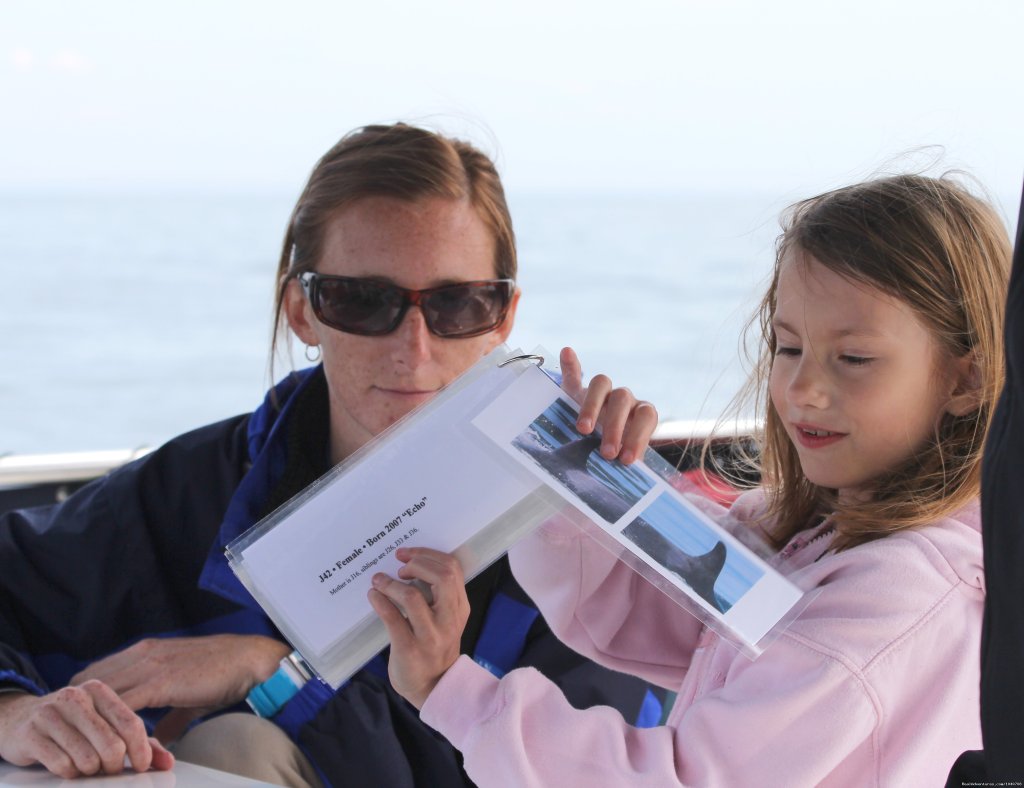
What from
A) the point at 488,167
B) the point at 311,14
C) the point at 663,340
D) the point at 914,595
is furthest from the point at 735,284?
the point at 914,595

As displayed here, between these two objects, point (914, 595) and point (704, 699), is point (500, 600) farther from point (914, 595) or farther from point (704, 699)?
point (914, 595)

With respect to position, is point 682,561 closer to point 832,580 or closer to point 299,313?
point 832,580

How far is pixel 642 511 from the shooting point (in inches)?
42.4

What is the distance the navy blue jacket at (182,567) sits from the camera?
174 cm

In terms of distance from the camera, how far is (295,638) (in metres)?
1.16

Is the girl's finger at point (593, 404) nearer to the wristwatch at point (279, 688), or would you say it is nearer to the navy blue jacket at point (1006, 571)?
the navy blue jacket at point (1006, 571)

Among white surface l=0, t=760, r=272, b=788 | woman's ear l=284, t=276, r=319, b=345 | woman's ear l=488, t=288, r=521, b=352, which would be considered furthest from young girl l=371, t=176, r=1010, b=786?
woman's ear l=284, t=276, r=319, b=345

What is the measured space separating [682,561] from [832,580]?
212mm

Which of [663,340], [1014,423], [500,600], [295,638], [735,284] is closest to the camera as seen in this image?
[1014,423]

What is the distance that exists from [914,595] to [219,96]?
14.7 meters

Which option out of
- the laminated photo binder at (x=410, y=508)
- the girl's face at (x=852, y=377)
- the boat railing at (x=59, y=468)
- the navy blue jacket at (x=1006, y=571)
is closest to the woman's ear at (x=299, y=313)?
the boat railing at (x=59, y=468)

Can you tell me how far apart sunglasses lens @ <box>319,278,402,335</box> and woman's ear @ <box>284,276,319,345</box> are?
0.47 feet

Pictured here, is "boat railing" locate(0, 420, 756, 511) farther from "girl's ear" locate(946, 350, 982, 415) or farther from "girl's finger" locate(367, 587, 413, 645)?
"girl's finger" locate(367, 587, 413, 645)

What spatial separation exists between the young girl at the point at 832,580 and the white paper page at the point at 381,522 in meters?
0.04
